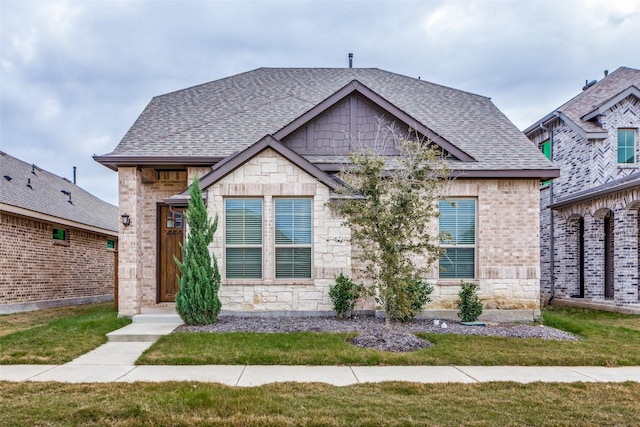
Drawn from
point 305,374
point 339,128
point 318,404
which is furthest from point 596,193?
point 318,404

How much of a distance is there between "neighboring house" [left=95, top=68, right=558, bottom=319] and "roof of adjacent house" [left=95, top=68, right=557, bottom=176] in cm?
6

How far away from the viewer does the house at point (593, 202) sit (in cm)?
1240

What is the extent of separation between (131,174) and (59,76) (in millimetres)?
16725

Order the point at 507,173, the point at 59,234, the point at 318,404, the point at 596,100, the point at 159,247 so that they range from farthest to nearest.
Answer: the point at 596,100 < the point at 59,234 < the point at 159,247 < the point at 507,173 < the point at 318,404

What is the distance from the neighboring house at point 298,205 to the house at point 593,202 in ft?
13.7

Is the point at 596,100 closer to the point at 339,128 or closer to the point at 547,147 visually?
the point at 547,147

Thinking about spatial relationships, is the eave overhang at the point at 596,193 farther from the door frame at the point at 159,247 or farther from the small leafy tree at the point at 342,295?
the door frame at the point at 159,247

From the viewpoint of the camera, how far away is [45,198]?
15.3m

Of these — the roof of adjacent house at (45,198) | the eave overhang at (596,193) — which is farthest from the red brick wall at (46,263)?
the eave overhang at (596,193)

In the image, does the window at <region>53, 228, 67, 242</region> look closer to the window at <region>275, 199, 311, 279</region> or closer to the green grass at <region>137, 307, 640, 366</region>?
the window at <region>275, 199, 311, 279</region>

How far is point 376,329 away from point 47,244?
11519 mm

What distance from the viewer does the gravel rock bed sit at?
739 centimetres

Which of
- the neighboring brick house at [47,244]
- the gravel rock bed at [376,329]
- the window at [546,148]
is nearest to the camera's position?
the gravel rock bed at [376,329]

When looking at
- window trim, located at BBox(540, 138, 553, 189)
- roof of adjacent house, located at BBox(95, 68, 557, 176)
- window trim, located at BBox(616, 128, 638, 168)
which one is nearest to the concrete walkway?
roof of adjacent house, located at BBox(95, 68, 557, 176)
